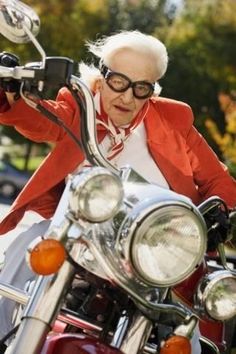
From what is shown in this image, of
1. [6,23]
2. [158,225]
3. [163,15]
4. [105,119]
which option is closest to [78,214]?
[158,225]

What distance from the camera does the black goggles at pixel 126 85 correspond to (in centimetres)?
296

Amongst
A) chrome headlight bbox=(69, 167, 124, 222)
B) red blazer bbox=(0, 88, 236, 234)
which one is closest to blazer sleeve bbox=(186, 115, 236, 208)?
red blazer bbox=(0, 88, 236, 234)

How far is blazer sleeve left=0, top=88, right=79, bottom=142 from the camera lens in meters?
2.78

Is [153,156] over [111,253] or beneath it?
over

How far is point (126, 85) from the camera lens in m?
2.96

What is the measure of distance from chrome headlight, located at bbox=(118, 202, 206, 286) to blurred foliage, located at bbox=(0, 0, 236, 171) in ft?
82.2

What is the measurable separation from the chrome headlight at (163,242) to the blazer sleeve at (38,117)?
1.73 ft

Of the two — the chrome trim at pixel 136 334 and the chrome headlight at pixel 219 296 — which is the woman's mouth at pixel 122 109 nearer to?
the chrome headlight at pixel 219 296

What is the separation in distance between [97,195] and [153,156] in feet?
4.00

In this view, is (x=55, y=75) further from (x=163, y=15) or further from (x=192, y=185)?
(x=163, y=15)

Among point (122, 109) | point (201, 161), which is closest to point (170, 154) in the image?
point (201, 161)

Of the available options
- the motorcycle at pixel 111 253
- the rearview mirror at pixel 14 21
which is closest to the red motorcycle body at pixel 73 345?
the motorcycle at pixel 111 253

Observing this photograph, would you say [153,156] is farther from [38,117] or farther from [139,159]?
[38,117]

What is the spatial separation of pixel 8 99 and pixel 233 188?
3.73ft
